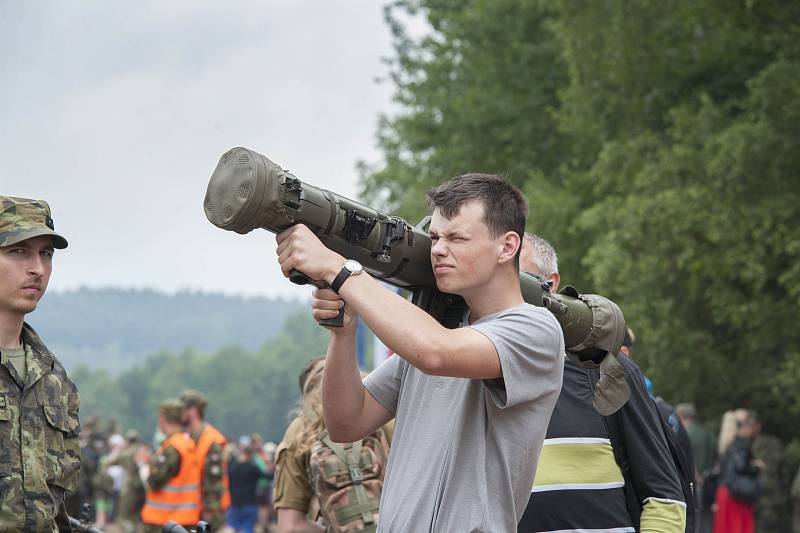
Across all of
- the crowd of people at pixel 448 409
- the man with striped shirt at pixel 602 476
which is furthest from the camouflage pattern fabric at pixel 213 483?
the man with striped shirt at pixel 602 476

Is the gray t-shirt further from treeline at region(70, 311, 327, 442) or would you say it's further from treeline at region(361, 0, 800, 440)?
treeline at region(70, 311, 327, 442)

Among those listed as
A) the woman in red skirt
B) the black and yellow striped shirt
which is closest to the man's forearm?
the black and yellow striped shirt

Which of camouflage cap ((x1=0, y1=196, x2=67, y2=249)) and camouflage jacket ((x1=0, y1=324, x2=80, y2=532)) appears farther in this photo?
camouflage cap ((x1=0, y1=196, x2=67, y2=249))

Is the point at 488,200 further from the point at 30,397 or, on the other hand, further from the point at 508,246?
the point at 30,397

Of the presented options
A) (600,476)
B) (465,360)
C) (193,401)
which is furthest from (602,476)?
(193,401)

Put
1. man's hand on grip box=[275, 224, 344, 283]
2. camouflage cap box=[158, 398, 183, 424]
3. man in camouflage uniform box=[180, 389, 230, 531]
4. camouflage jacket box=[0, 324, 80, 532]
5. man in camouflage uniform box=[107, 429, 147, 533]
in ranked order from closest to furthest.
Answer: man's hand on grip box=[275, 224, 344, 283] < camouflage jacket box=[0, 324, 80, 532] < man in camouflage uniform box=[180, 389, 230, 531] < camouflage cap box=[158, 398, 183, 424] < man in camouflage uniform box=[107, 429, 147, 533]

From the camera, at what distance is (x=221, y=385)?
15862 cm

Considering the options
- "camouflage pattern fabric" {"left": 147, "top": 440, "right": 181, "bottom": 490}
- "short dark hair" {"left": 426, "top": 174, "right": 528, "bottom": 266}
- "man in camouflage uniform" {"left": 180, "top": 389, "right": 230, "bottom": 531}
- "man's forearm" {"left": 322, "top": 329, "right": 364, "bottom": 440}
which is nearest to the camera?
"short dark hair" {"left": 426, "top": 174, "right": 528, "bottom": 266}

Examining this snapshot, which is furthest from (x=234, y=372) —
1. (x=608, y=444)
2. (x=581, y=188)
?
(x=608, y=444)

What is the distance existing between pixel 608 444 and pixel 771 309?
12766 millimetres

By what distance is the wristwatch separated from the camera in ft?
11.5

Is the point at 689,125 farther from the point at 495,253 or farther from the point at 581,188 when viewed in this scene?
the point at 495,253

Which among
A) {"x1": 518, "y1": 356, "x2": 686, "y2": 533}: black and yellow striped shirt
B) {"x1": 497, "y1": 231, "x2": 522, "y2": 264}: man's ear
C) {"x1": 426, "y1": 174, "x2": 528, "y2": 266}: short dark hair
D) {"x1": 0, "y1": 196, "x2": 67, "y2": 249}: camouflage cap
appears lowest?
{"x1": 518, "y1": 356, "x2": 686, "y2": 533}: black and yellow striped shirt

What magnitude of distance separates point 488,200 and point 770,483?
15.4m
